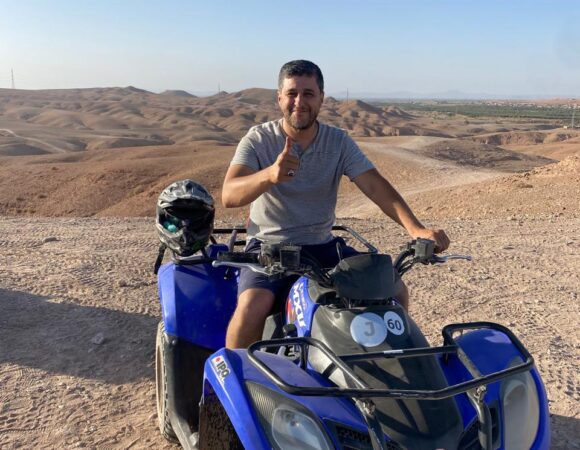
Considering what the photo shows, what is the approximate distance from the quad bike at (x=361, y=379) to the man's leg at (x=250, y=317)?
0.21ft

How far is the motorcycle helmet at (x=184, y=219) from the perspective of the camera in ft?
11.5

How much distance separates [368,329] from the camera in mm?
2342

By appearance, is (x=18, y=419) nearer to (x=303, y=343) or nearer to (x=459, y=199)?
(x=303, y=343)

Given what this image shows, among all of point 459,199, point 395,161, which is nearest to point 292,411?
point 459,199

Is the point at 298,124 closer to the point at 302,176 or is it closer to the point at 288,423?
the point at 302,176

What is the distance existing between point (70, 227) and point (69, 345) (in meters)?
5.38

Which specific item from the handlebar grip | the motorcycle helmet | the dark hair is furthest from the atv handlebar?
the dark hair

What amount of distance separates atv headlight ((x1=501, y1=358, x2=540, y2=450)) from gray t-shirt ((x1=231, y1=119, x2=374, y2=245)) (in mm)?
1455

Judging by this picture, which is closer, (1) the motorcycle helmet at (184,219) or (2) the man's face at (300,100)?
(2) the man's face at (300,100)

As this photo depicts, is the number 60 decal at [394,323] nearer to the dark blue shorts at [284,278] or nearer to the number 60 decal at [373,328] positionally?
the number 60 decal at [373,328]

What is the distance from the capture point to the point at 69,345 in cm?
487

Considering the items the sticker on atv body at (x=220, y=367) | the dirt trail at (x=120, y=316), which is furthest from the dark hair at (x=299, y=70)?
the dirt trail at (x=120, y=316)

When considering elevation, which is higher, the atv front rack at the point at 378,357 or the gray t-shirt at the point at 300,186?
the gray t-shirt at the point at 300,186

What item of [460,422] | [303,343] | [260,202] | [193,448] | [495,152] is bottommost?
[495,152]
